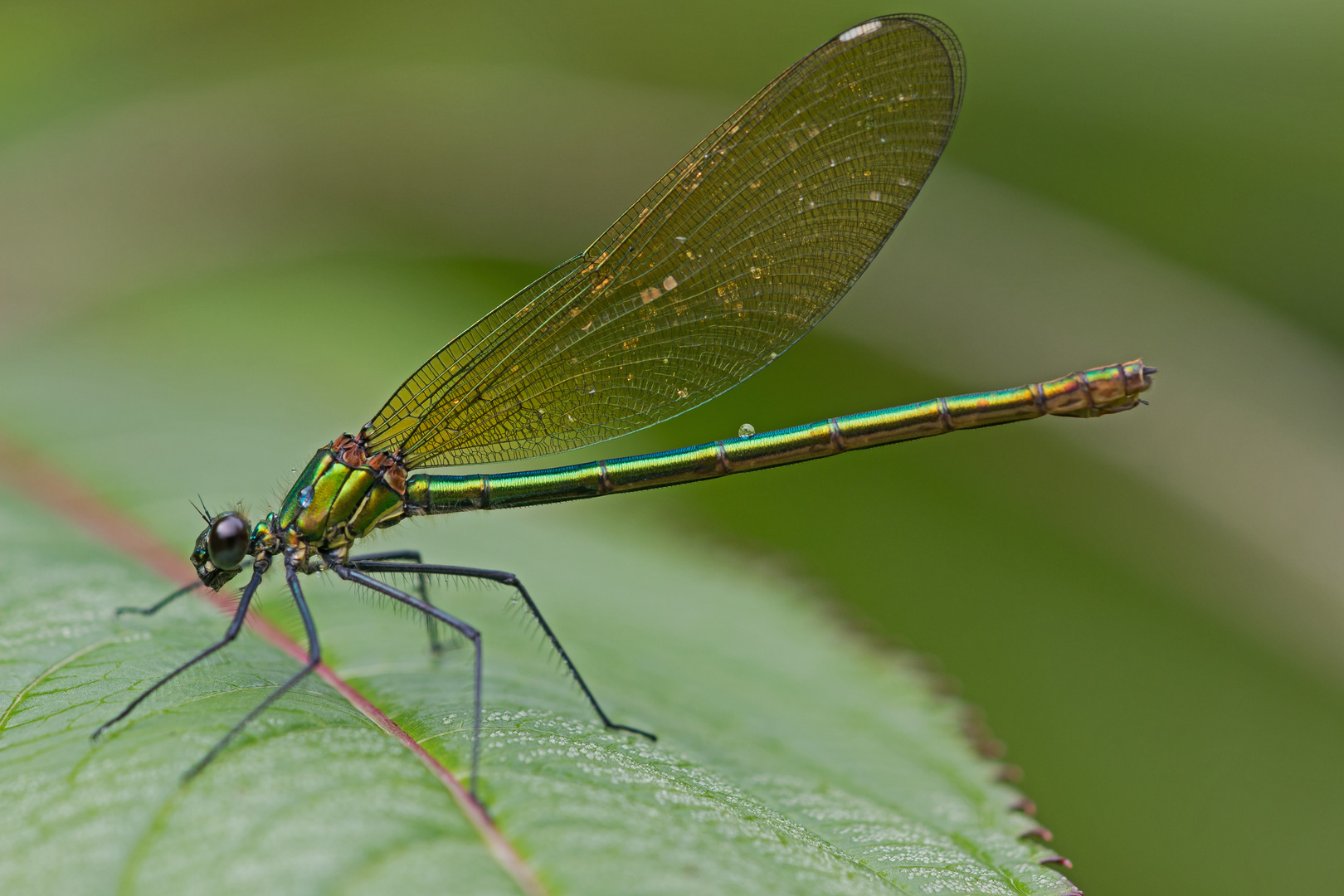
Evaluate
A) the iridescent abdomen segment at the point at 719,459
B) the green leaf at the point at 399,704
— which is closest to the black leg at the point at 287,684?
the green leaf at the point at 399,704

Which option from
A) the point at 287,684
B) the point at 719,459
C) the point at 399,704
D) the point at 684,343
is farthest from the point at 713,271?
the point at 287,684

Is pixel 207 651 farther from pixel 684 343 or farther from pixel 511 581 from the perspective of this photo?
pixel 684 343

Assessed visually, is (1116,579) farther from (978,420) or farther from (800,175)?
(800,175)

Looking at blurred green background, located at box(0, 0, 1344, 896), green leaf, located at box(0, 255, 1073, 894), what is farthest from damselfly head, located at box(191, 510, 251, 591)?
blurred green background, located at box(0, 0, 1344, 896)

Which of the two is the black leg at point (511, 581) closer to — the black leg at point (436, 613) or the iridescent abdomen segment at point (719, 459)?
the black leg at point (436, 613)

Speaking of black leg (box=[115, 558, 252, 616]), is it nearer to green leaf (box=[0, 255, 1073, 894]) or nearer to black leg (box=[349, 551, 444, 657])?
green leaf (box=[0, 255, 1073, 894])
